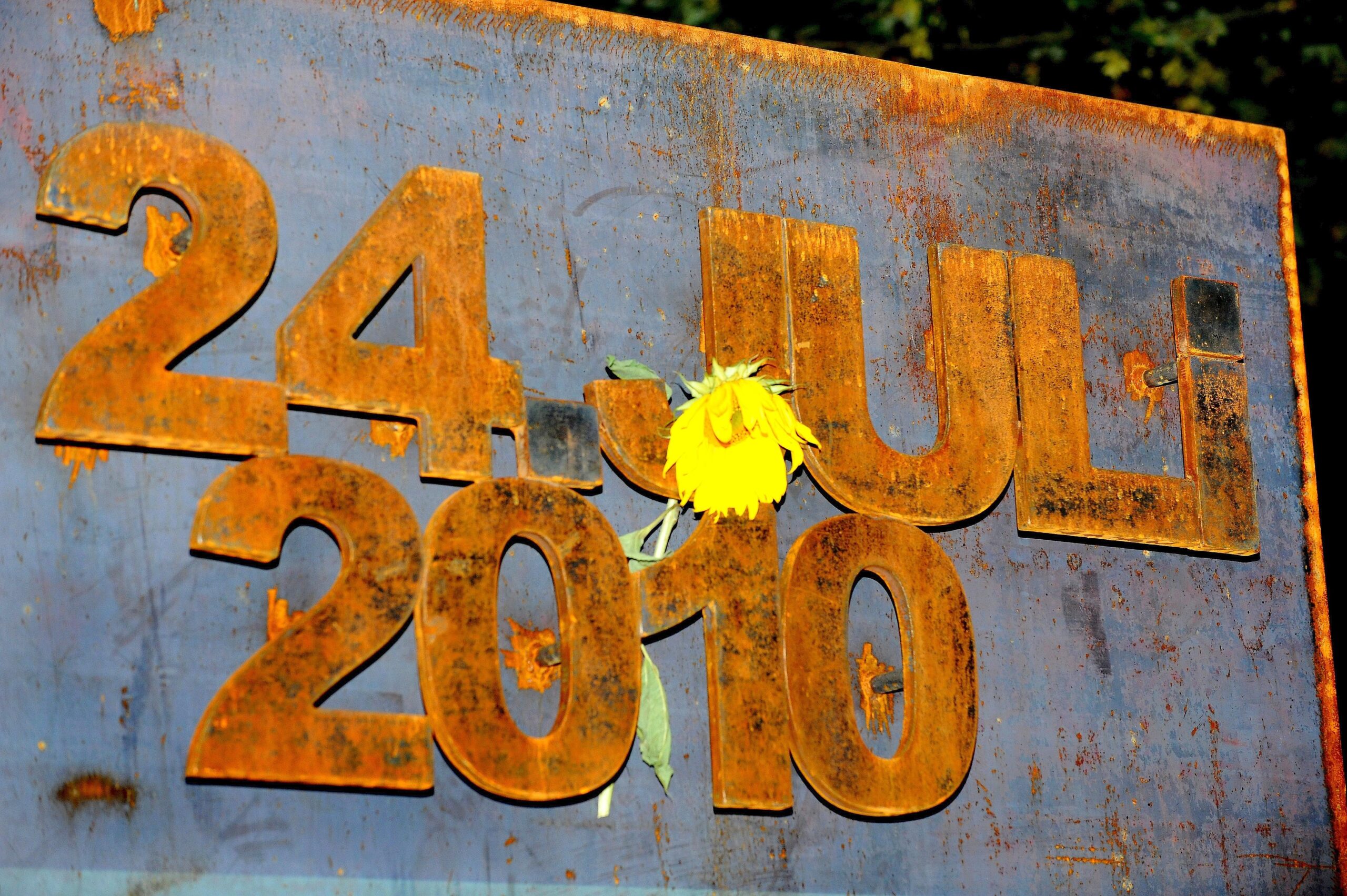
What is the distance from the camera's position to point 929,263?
3.49 metres

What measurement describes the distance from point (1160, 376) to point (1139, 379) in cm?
5

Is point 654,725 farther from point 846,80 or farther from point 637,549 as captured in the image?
point 846,80

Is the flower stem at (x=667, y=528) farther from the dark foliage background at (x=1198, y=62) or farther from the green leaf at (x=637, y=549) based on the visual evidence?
the dark foliage background at (x=1198, y=62)

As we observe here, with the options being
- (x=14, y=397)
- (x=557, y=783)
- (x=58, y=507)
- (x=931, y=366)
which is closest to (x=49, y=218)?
(x=14, y=397)

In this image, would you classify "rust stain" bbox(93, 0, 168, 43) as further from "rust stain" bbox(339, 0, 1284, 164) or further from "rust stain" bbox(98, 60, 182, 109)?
"rust stain" bbox(339, 0, 1284, 164)

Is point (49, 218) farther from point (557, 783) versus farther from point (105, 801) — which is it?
point (557, 783)

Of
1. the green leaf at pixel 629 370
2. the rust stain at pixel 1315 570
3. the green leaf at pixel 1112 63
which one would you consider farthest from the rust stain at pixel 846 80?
the green leaf at pixel 1112 63

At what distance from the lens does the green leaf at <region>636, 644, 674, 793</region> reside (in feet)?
9.54

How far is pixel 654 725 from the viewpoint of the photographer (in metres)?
2.92

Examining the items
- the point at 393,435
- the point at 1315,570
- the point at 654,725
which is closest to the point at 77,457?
the point at 393,435

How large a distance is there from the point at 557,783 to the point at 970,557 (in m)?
1.02

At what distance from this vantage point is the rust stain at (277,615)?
2.71m

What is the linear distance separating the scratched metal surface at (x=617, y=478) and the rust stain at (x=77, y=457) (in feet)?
0.05

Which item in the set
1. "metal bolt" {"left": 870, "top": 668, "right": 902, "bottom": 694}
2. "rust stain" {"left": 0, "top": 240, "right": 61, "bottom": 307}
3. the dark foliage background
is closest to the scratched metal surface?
"rust stain" {"left": 0, "top": 240, "right": 61, "bottom": 307}
